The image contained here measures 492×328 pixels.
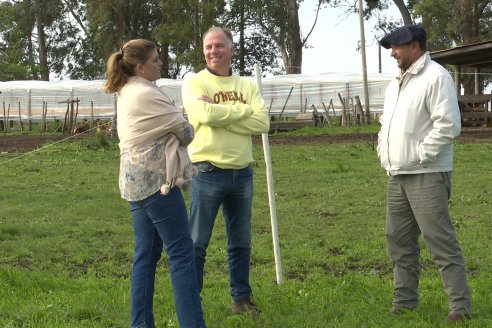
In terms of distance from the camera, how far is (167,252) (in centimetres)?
511

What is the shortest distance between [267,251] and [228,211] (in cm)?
349

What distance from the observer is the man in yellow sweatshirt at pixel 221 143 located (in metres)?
5.79

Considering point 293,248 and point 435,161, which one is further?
point 293,248

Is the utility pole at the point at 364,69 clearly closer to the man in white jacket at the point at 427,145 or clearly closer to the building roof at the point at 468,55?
the building roof at the point at 468,55

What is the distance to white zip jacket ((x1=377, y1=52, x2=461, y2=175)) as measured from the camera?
5516 millimetres

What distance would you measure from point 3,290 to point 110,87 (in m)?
2.50

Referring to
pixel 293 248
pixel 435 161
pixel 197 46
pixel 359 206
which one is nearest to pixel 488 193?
pixel 359 206

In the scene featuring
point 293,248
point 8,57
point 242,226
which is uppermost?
point 8,57

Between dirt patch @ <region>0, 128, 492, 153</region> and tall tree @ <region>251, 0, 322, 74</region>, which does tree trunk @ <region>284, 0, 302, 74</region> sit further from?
dirt patch @ <region>0, 128, 492, 153</region>

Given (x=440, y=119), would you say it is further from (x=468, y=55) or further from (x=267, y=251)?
(x=468, y=55)

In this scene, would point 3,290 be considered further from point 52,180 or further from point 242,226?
point 52,180

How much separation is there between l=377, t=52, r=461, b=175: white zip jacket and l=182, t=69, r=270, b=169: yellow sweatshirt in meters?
0.87

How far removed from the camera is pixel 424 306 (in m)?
6.09

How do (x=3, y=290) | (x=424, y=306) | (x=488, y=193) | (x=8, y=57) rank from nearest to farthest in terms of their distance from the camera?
(x=424, y=306) → (x=3, y=290) → (x=488, y=193) → (x=8, y=57)
